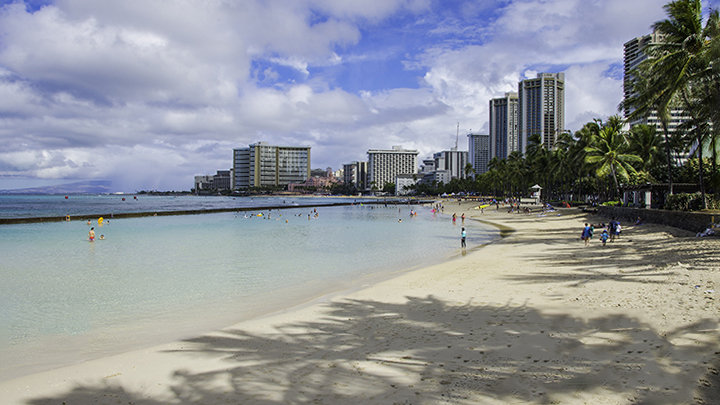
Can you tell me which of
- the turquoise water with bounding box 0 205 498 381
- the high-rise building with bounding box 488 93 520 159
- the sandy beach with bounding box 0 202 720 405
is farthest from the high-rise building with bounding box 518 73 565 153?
the sandy beach with bounding box 0 202 720 405

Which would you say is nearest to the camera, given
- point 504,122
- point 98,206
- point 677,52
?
point 677,52

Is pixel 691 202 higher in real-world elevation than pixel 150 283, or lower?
higher

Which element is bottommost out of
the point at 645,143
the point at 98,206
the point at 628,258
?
the point at 628,258

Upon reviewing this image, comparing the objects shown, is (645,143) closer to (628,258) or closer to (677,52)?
(677,52)

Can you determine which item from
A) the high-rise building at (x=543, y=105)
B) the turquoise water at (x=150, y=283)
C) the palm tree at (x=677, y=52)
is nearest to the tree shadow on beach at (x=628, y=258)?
the turquoise water at (x=150, y=283)

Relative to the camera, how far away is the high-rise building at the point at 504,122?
188375mm

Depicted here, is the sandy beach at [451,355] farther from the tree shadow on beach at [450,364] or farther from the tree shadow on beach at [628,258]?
the tree shadow on beach at [628,258]

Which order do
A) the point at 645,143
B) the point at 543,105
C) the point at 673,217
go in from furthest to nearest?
the point at 543,105 < the point at 645,143 < the point at 673,217

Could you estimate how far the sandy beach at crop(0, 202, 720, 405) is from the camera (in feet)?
15.4

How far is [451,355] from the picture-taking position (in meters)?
5.91

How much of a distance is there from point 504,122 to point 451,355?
20662 cm

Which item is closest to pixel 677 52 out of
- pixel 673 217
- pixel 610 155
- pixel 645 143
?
pixel 673 217

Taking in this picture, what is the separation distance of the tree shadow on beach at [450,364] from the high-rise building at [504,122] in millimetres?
192661

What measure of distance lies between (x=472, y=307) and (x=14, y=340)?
9.79 meters
